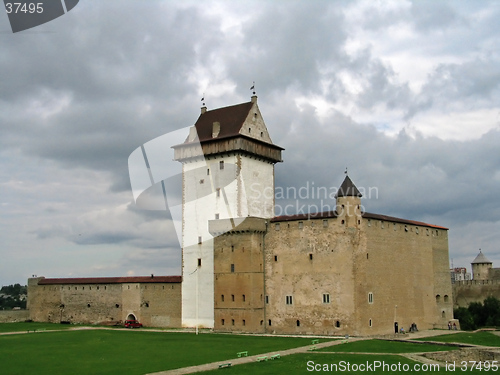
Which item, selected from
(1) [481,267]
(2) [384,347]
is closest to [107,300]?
(2) [384,347]

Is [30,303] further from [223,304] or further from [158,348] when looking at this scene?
[158,348]

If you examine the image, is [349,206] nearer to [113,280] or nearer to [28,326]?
[113,280]

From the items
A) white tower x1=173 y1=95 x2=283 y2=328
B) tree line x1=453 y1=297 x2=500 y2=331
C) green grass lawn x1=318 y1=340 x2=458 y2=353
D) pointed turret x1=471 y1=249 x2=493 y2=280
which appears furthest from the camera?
pointed turret x1=471 y1=249 x2=493 y2=280

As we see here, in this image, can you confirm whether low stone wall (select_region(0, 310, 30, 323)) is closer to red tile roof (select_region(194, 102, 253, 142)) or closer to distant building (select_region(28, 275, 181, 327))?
distant building (select_region(28, 275, 181, 327))

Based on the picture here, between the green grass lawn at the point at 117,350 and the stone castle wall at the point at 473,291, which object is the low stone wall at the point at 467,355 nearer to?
the green grass lawn at the point at 117,350

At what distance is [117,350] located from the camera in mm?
31516

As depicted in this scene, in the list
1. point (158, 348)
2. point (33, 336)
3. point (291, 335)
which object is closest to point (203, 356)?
point (158, 348)

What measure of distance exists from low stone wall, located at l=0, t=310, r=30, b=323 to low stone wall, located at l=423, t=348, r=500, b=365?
4292cm

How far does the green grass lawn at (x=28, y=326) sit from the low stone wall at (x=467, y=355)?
3307cm

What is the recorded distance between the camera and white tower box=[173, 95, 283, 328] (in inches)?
1855

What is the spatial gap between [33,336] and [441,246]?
35.8 m

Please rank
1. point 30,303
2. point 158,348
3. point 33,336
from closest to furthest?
point 158,348
point 33,336
point 30,303

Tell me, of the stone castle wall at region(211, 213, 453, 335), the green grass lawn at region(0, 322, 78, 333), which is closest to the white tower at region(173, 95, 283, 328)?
the stone castle wall at region(211, 213, 453, 335)

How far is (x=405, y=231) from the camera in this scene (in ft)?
154
